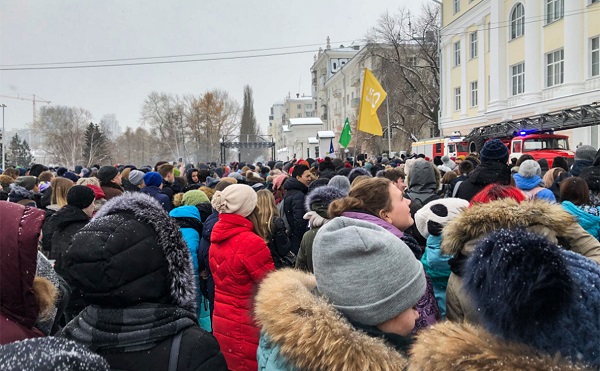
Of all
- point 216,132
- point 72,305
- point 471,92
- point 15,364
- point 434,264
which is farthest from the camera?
point 216,132

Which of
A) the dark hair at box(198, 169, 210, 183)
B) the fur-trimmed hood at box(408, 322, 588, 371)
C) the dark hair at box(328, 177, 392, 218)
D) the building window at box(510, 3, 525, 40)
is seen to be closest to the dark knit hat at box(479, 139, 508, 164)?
the dark hair at box(328, 177, 392, 218)

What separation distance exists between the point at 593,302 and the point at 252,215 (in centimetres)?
314

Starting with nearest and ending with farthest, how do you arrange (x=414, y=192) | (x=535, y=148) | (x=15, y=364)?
(x=15, y=364), (x=414, y=192), (x=535, y=148)

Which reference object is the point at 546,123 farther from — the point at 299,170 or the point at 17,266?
the point at 17,266

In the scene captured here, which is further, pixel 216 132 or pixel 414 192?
pixel 216 132

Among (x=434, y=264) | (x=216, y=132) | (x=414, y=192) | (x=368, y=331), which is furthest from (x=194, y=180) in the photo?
(x=216, y=132)

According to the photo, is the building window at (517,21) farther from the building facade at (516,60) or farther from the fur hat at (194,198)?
the fur hat at (194,198)

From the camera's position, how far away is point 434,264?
3.00 meters

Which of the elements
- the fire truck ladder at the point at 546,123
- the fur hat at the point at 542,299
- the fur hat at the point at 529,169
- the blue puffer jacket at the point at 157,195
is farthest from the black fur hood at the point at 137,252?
the fire truck ladder at the point at 546,123

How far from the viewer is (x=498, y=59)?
31656mm

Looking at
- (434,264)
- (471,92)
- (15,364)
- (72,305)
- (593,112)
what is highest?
(471,92)

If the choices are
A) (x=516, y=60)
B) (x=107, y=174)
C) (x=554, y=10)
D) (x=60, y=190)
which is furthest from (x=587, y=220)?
(x=516, y=60)

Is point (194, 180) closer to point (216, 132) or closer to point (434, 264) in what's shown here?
point (434, 264)

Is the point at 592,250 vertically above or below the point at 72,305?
above
